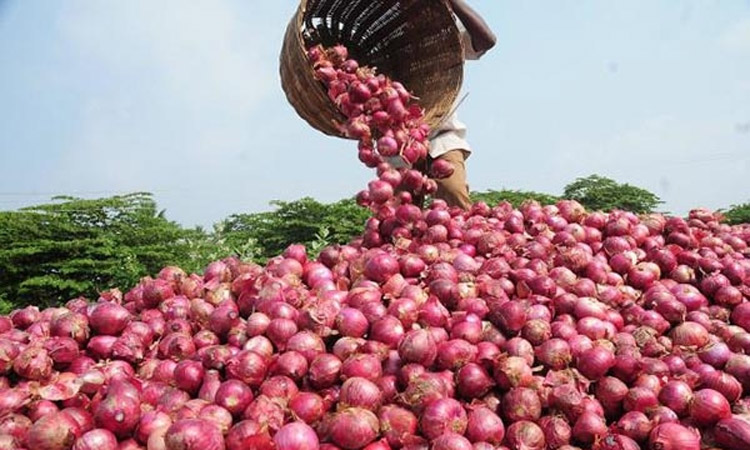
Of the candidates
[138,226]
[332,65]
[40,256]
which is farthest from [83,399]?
[138,226]

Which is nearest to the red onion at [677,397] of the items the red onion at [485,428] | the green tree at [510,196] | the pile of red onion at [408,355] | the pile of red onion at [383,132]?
the pile of red onion at [408,355]

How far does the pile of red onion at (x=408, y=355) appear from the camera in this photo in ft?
4.55

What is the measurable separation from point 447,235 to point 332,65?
52.5 inches

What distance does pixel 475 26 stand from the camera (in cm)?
418

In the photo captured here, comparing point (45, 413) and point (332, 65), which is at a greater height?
point (332, 65)

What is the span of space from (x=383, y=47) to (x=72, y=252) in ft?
15.4

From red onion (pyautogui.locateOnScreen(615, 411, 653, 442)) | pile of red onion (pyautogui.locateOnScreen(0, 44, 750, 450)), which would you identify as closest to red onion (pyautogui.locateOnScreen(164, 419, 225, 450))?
pile of red onion (pyautogui.locateOnScreen(0, 44, 750, 450))

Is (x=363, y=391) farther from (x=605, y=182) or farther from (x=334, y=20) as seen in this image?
(x=605, y=182)

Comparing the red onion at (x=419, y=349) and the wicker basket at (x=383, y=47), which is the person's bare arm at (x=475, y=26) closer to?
the wicker basket at (x=383, y=47)

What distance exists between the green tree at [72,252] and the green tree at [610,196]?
1266cm

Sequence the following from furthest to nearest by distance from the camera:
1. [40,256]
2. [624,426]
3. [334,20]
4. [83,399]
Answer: [40,256], [334,20], [83,399], [624,426]

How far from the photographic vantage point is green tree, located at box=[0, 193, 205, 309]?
6.66 m

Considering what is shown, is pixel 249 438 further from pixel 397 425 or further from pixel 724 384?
pixel 724 384

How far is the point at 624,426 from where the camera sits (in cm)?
140
